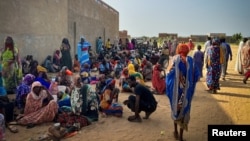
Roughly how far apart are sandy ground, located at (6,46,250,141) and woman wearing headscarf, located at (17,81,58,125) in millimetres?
165

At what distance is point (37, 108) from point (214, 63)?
5.81 meters

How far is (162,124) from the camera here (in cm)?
635

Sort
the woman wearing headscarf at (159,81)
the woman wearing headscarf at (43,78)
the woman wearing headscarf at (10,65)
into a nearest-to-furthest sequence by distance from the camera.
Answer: the woman wearing headscarf at (43,78) < the woman wearing headscarf at (10,65) < the woman wearing headscarf at (159,81)

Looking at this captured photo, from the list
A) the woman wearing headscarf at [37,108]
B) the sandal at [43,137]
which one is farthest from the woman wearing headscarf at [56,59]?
the sandal at [43,137]

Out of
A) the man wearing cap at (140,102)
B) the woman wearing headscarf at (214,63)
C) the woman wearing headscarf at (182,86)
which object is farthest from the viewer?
the woman wearing headscarf at (214,63)

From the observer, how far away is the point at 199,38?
49500 millimetres

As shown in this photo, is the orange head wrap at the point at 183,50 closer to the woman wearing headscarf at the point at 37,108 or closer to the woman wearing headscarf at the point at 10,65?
the woman wearing headscarf at the point at 37,108

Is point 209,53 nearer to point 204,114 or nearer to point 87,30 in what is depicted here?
point 204,114

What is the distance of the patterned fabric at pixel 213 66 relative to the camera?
30.5 feet

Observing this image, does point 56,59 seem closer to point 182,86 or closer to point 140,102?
point 140,102

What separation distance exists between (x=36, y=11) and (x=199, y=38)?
133ft

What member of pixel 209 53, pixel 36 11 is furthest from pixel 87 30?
pixel 209 53

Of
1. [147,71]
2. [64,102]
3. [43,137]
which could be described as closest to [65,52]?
[147,71]

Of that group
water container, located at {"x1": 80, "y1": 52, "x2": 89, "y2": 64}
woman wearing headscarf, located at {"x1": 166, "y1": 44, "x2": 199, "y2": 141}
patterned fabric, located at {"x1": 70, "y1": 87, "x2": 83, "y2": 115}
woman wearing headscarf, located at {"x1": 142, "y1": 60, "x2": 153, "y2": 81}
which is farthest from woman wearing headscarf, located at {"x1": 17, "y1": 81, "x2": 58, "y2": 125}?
water container, located at {"x1": 80, "y1": 52, "x2": 89, "y2": 64}
